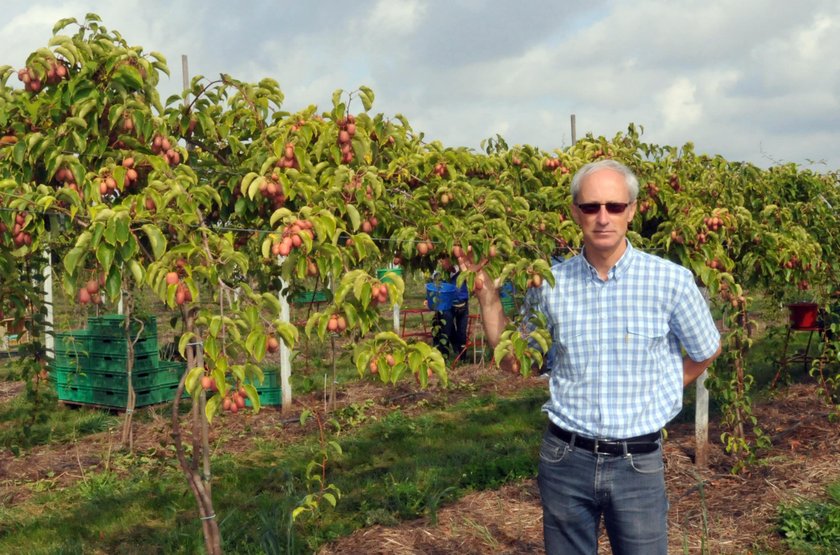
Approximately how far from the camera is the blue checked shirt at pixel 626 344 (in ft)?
8.36

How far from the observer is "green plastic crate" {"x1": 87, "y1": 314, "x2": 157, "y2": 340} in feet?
27.0

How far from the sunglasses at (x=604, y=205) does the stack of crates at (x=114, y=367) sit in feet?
21.1

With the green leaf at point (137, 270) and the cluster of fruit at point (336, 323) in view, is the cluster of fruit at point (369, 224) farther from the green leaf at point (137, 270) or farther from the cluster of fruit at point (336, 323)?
the green leaf at point (137, 270)

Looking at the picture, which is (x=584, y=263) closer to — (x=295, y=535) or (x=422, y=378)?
(x=422, y=378)

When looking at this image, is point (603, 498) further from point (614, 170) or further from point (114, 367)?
point (114, 367)

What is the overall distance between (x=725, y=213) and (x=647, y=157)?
3.41 feet

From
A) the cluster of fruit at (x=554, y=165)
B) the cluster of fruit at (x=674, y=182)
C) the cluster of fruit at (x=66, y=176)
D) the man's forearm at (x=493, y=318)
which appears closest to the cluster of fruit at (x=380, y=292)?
the man's forearm at (x=493, y=318)

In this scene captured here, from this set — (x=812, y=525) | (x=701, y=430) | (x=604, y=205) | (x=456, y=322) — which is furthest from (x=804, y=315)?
(x=604, y=205)

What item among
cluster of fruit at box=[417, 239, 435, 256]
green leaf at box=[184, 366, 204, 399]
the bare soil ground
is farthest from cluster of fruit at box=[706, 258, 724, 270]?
green leaf at box=[184, 366, 204, 399]

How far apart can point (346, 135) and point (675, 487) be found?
366 centimetres

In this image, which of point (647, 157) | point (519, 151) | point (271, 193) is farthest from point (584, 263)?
point (647, 157)

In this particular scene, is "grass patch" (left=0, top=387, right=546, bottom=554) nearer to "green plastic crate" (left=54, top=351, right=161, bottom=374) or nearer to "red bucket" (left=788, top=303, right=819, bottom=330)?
"green plastic crate" (left=54, top=351, right=161, bottom=374)

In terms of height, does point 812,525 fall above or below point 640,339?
below

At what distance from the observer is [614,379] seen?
2.56 m
